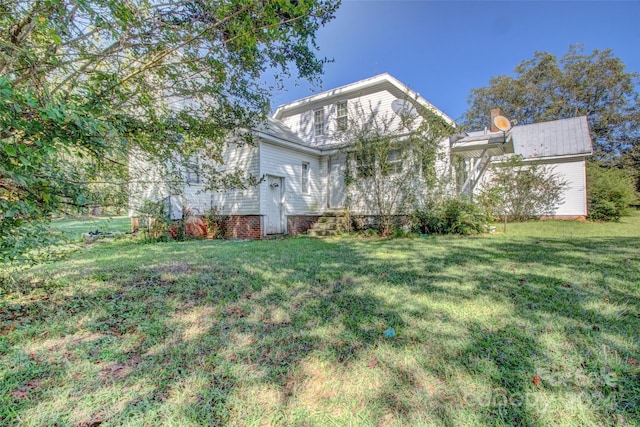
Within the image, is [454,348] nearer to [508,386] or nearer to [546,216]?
[508,386]

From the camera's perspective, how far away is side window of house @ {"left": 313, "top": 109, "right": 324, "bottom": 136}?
13.3 meters

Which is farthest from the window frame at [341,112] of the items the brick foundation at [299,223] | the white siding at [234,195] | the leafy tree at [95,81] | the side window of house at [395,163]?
the leafy tree at [95,81]

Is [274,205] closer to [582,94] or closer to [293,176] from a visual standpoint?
[293,176]

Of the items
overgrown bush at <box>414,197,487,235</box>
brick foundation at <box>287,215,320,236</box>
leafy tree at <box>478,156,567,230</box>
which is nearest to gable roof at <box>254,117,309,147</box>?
brick foundation at <box>287,215,320,236</box>

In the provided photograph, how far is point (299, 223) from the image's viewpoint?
453 inches

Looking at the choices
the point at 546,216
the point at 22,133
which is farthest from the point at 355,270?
the point at 546,216

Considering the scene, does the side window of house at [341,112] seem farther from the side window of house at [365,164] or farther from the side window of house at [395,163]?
the side window of house at [395,163]

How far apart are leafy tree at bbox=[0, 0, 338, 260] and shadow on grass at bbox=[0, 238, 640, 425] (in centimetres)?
116

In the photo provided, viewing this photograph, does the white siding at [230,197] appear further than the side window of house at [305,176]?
No

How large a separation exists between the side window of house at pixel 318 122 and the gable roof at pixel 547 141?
577cm

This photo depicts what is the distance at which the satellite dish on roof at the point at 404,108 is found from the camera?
31.1 ft

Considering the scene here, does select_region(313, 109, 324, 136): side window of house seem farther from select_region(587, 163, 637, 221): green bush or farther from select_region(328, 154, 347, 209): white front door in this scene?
select_region(587, 163, 637, 221): green bush

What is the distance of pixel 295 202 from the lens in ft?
37.5

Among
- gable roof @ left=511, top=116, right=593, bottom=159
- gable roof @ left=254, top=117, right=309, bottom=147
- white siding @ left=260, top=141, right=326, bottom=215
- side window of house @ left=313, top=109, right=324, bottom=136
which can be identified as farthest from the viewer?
gable roof @ left=511, top=116, right=593, bottom=159
